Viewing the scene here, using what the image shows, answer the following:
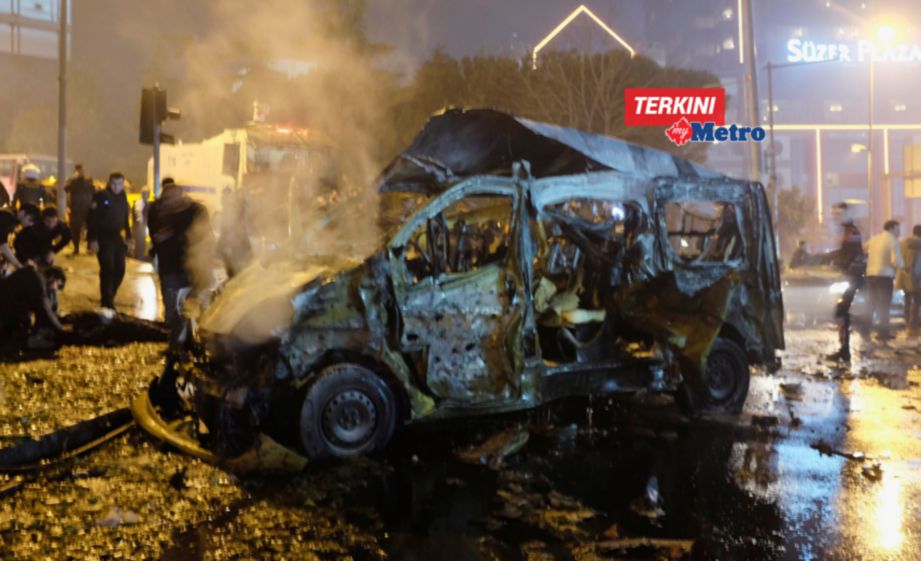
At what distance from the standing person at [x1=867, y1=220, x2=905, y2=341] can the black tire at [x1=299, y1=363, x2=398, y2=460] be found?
9794mm

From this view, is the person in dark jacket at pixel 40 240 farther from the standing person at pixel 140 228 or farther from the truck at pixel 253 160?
the standing person at pixel 140 228

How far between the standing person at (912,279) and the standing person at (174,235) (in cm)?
1109

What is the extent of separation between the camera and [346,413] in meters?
5.29

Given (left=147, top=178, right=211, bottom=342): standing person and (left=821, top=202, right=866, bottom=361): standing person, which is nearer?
(left=147, top=178, right=211, bottom=342): standing person

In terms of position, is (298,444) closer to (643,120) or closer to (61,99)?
(61,99)

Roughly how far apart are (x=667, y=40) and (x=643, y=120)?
5652 centimetres

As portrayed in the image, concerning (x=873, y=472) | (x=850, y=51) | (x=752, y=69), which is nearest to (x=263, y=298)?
(x=873, y=472)

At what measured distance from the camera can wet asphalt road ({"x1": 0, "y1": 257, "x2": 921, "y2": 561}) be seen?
4008mm

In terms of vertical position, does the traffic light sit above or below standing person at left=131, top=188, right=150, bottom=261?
above

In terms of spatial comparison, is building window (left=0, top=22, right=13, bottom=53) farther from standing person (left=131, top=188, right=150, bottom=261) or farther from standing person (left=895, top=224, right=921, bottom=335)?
standing person (left=895, top=224, right=921, bottom=335)

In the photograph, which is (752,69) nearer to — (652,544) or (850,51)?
(652,544)

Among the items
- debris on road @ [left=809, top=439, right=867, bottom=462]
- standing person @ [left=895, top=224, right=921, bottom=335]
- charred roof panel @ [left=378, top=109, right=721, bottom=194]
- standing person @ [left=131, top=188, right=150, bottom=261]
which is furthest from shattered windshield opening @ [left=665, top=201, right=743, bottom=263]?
standing person @ [left=131, top=188, right=150, bottom=261]
